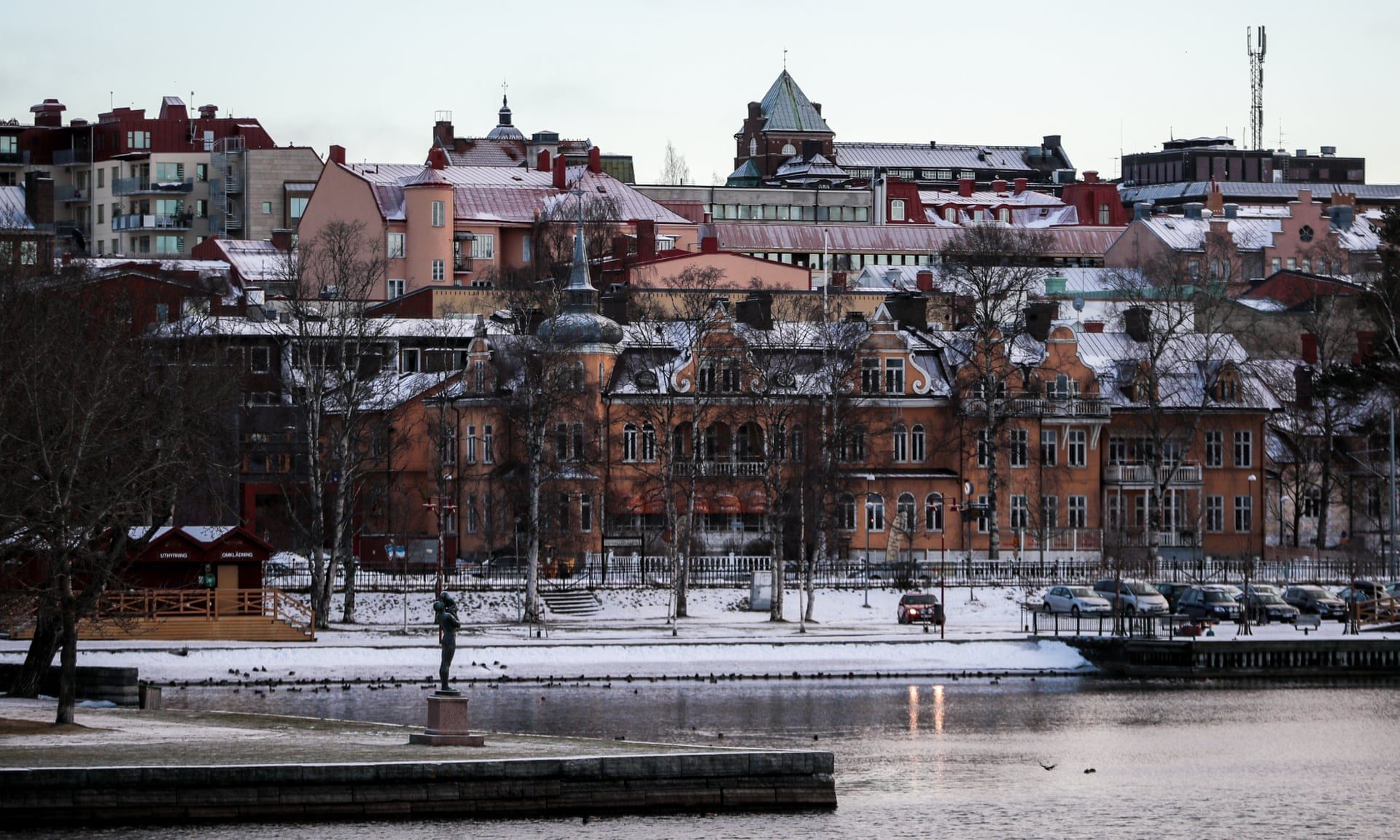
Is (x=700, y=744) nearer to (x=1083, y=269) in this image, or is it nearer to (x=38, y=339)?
(x=38, y=339)

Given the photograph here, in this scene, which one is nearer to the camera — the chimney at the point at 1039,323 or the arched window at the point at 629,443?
the arched window at the point at 629,443

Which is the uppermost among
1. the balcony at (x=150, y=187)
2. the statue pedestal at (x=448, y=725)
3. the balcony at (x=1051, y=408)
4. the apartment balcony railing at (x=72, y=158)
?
the apartment balcony railing at (x=72, y=158)

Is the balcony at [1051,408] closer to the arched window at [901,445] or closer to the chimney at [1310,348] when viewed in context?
the arched window at [901,445]

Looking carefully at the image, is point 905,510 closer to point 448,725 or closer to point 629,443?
point 629,443

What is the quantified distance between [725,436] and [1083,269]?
66.0 meters

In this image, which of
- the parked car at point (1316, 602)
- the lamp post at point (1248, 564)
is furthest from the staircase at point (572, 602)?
the parked car at point (1316, 602)

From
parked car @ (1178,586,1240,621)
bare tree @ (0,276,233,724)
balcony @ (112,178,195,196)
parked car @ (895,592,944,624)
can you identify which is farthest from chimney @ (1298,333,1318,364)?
balcony @ (112,178,195,196)

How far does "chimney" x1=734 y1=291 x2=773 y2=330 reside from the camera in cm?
9481

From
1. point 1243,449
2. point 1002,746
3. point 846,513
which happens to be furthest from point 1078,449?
point 1002,746

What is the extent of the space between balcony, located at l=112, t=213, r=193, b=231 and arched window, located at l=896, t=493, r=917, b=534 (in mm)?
86388

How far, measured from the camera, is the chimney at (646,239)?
5477 inches

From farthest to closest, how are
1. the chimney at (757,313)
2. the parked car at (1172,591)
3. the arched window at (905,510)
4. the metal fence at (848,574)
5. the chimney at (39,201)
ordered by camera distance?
the chimney at (39,201) < the chimney at (757,313) < the arched window at (905,510) < the metal fence at (848,574) < the parked car at (1172,591)

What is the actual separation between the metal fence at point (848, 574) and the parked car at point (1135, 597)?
380 cm

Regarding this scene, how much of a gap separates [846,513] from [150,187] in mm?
88490
